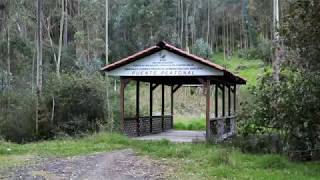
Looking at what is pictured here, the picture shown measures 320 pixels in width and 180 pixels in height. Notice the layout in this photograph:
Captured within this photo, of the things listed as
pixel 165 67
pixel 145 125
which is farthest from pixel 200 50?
pixel 165 67

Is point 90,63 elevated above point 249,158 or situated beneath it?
elevated above

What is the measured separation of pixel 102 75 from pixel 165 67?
9.83m

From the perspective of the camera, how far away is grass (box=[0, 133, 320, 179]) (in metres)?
12.1

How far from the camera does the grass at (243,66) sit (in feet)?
188

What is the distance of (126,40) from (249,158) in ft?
155

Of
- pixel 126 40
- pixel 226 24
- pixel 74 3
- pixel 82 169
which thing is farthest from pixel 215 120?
pixel 226 24

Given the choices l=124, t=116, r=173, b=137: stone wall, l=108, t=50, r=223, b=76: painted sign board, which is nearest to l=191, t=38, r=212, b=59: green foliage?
l=124, t=116, r=173, b=137: stone wall

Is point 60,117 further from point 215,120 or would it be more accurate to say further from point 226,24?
point 226,24

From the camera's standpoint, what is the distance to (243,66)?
63344 millimetres

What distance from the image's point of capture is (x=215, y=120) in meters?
21.5

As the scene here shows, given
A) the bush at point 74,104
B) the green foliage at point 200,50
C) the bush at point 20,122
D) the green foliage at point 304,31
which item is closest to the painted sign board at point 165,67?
the bush at point 74,104

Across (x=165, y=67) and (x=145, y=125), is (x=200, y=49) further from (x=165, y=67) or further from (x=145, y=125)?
(x=165, y=67)

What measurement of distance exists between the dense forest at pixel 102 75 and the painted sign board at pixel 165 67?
1.98 m

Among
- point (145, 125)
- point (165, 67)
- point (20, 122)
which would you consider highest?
point (165, 67)
